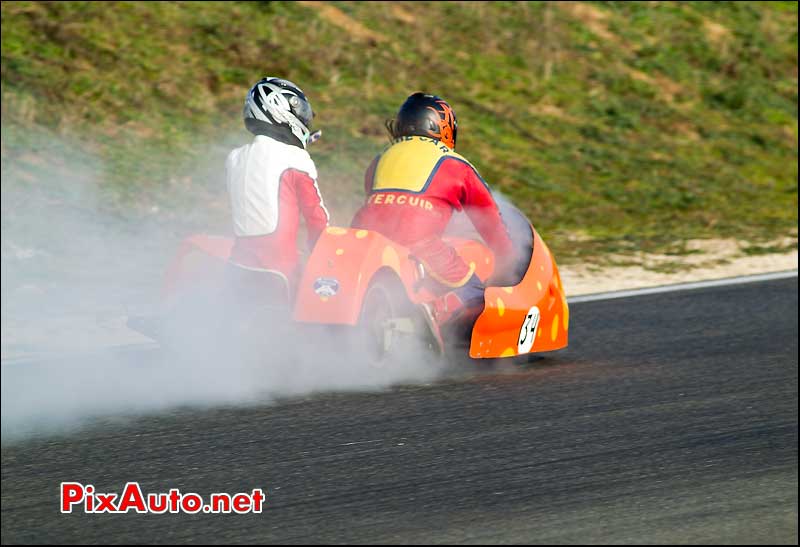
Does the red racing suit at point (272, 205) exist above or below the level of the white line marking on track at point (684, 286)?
above

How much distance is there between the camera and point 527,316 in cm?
763

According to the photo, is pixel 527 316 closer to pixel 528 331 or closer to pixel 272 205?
pixel 528 331

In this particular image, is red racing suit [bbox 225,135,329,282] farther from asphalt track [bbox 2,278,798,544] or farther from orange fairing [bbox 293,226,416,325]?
asphalt track [bbox 2,278,798,544]

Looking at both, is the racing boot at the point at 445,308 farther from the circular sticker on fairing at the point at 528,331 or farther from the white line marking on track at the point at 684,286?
the white line marking on track at the point at 684,286

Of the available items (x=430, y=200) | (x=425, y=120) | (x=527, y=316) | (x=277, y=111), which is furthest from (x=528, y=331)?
(x=277, y=111)

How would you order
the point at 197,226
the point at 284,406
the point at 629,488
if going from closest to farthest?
1. the point at 629,488
2. the point at 284,406
3. the point at 197,226

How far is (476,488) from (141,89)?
13.6 m

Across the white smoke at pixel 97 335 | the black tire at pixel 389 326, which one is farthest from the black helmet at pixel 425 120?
the white smoke at pixel 97 335

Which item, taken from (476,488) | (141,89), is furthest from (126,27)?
(476,488)

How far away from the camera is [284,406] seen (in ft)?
21.4

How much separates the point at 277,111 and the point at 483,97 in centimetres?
1440

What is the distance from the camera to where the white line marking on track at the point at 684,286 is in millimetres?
10850

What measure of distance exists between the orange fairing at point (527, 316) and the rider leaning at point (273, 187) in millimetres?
1167

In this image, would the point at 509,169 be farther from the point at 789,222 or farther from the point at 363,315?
the point at 363,315
